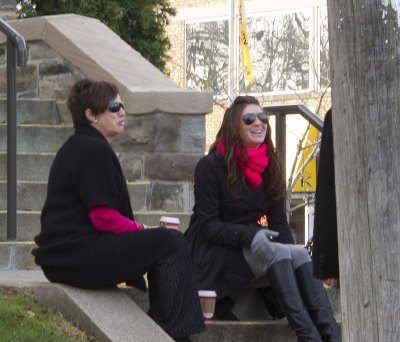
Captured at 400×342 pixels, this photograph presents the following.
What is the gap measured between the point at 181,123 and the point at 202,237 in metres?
2.41

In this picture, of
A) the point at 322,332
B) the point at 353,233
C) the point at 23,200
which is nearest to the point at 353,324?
the point at 353,233

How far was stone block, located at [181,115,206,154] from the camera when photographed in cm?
834

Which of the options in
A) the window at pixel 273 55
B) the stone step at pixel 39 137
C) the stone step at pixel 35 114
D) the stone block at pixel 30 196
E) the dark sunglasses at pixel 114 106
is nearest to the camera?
the dark sunglasses at pixel 114 106

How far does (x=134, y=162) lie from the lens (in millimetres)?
8391

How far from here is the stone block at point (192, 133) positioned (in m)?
8.34

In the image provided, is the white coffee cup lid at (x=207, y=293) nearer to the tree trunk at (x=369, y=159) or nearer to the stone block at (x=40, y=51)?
the tree trunk at (x=369, y=159)

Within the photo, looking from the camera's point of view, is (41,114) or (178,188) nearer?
(178,188)

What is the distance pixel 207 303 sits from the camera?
18.7 feet

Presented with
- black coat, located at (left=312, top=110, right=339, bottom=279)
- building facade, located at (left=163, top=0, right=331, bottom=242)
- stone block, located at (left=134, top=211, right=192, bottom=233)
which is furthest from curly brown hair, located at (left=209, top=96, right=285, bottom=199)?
building facade, located at (left=163, top=0, right=331, bottom=242)

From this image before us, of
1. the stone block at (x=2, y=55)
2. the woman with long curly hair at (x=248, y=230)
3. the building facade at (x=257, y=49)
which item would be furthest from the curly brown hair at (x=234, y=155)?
the building facade at (x=257, y=49)

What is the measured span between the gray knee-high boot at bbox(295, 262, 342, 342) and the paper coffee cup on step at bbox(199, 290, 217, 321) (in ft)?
1.50

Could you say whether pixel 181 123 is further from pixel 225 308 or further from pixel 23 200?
pixel 225 308

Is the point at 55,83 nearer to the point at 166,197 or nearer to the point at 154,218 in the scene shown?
the point at 166,197

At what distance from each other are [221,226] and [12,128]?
1.87 metres
